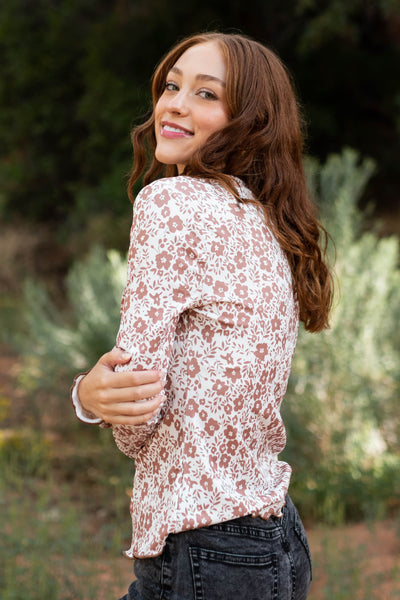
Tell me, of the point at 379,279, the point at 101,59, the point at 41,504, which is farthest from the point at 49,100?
the point at 41,504

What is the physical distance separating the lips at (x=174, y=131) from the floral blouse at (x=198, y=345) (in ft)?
0.61

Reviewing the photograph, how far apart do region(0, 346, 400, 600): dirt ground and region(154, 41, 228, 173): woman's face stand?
1.70 metres

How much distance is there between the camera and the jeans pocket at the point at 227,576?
1.26 metres

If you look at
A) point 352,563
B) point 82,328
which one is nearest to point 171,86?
point 352,563

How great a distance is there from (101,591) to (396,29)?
9103 millimetres

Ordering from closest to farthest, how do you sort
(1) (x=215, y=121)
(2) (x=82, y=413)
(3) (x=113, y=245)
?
(2) (x=82, y=413) → (1) (x=215, y=121) → (3) (x=113, y=245)

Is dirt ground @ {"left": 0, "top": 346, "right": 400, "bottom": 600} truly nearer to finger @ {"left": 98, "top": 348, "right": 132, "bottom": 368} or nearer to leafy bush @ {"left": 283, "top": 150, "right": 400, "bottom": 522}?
leafy bush @ {"left": 283, "top": 150, "right": 400, "bottom": 522}

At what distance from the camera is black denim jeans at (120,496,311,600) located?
127 cm

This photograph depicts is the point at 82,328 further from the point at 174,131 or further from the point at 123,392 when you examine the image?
the point at 123,392

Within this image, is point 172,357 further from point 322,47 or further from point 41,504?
point 322,47

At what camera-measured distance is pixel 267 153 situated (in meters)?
1.49

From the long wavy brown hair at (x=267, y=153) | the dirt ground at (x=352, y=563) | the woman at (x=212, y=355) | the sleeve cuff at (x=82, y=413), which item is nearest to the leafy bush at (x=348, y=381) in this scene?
the dirt ground at (x=352, y=563)

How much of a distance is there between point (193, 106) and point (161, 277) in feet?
1.37

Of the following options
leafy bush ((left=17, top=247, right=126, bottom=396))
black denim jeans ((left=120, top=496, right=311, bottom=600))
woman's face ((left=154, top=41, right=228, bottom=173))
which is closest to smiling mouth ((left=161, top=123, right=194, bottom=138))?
woman's face ((left=154, top=41, right=228, bottom=173))
